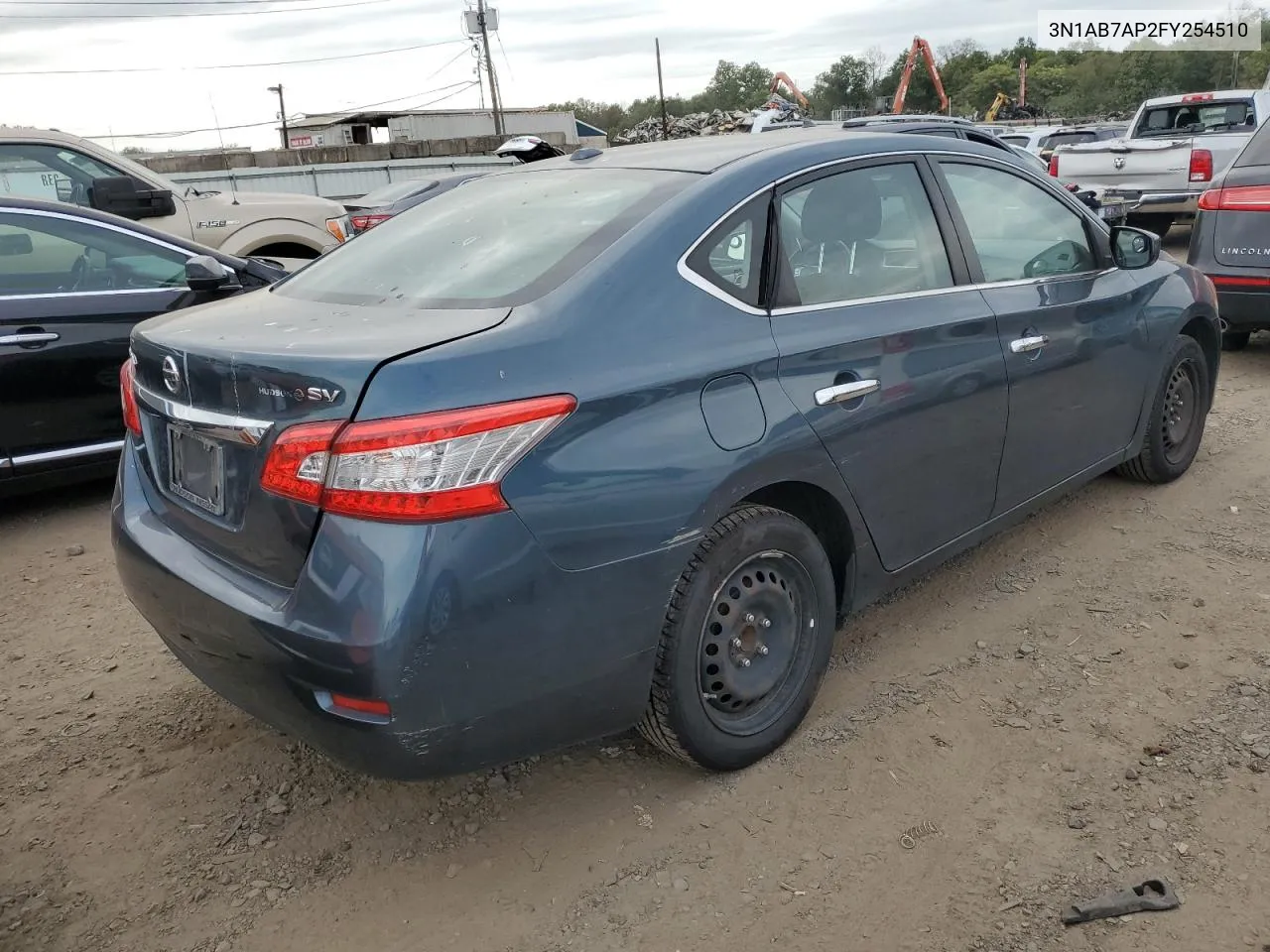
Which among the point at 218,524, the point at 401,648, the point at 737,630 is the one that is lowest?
the point at 737,630

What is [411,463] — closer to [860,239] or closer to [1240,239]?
[860,239]

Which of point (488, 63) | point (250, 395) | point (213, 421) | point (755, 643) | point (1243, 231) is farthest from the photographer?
point (488, 63)

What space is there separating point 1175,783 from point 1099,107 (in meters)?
68.6

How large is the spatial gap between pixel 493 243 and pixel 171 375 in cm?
92

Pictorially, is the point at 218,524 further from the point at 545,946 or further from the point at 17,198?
the point at 17,198

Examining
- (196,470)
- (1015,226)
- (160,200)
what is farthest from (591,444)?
(160,200)

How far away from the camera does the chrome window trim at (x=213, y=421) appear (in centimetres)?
227

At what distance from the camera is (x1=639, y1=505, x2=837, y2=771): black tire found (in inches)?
101

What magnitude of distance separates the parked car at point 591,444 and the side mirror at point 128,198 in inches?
183

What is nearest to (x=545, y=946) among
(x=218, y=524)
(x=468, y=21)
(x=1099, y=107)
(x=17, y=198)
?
(x=218, y=524)

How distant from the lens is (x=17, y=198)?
4.95 meters

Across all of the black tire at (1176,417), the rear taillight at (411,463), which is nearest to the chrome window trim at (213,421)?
the rear taillight at (411,463)

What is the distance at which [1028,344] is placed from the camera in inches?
138

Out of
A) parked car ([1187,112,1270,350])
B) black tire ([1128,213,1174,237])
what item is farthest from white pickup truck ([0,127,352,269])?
black tire ([1128,213,1174,237])
